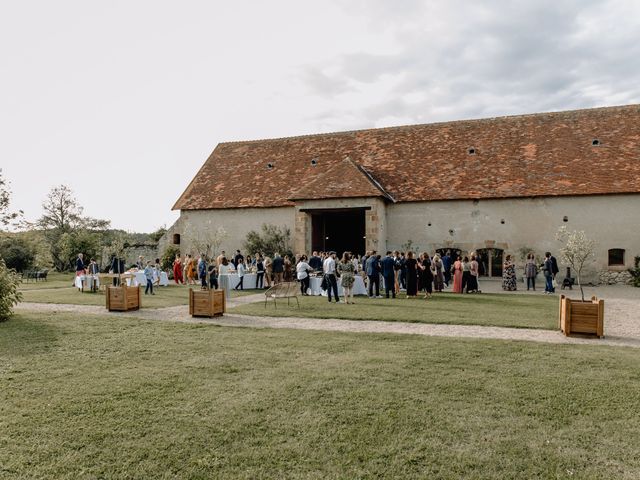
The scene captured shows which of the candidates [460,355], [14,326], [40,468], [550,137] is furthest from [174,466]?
[550,137]

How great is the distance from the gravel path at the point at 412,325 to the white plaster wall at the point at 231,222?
11061mm

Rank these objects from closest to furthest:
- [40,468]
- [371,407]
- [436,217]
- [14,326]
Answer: [40,468], [371,407], [14,326], [436,217]

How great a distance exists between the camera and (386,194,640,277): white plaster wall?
829 inches

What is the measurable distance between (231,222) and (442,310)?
634 inches

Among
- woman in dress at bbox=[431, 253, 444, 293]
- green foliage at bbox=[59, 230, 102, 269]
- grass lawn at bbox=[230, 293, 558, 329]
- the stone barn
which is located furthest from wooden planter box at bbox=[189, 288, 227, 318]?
green foliage at bbox=[59, 230, 102, 269]

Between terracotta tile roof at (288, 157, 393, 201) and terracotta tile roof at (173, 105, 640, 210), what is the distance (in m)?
0.08

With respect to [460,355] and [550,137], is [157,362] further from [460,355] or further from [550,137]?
[550,137]

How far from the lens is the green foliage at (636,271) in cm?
2058

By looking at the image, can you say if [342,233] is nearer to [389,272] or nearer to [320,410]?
[389,272]

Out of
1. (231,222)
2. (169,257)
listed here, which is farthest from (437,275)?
(169,257)

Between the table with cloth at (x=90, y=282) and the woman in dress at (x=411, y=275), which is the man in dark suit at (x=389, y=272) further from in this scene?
the table with cloth at (x=90, y=282)

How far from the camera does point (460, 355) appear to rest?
7.63m

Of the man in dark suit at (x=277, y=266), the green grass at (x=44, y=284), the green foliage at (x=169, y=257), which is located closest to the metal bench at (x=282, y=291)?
the man in dark suit at (x=277, y=266)

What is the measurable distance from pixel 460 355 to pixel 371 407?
9.27ft
